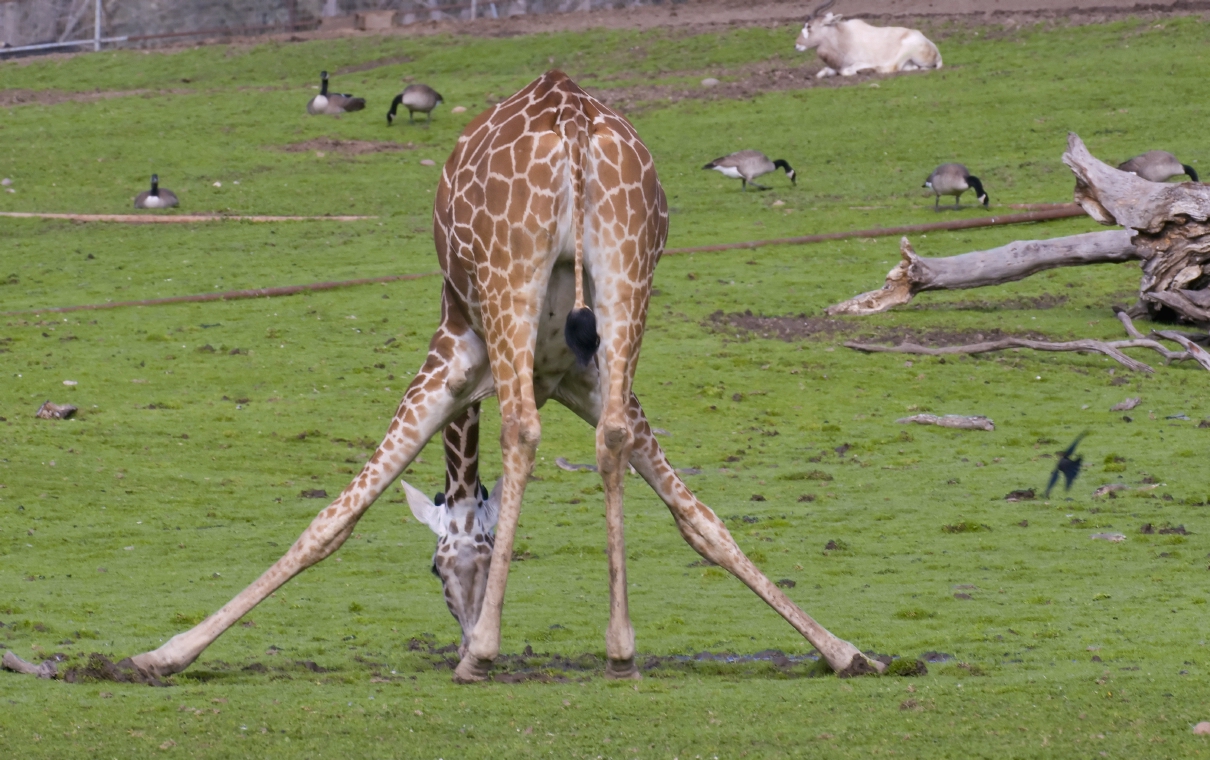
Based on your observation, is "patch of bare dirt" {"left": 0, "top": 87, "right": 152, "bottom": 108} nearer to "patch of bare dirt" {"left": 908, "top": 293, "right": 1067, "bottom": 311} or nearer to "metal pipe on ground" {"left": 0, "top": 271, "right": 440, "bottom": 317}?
"metal pipe on ground" {"left": 0, "top": 271, "right": 440, "bottom": 317}

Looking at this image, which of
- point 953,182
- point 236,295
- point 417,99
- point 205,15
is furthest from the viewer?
point 205,15

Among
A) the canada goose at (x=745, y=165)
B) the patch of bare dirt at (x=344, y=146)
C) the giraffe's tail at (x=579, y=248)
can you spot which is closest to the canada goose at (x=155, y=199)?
the patch of bare dirt at (x=344, y=146)

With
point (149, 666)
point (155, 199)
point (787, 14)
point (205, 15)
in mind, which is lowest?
point (155, 199)

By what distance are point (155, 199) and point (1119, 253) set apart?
14.5 m

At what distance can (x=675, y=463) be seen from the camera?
1304 centimetres

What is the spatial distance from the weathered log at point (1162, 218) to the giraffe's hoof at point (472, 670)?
10669mm

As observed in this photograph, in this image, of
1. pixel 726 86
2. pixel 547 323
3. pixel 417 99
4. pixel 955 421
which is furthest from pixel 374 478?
pixel 726 86

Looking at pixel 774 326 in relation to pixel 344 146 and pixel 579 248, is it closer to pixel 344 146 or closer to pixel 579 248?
pixel 579 248

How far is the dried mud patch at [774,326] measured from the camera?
17.2 meters

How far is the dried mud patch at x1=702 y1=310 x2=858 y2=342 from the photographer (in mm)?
17172

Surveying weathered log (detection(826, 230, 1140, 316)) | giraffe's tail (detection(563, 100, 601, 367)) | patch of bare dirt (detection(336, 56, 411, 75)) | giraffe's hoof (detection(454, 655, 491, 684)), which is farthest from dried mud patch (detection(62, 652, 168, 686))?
patch of bare dirt (detection(336, 56, 411, 75))

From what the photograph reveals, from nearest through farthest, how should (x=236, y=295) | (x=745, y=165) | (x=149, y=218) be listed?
(x=236, y=295) → (x=149, y=218) → (x=745, y=165)

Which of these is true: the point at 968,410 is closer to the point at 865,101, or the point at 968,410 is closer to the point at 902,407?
the point at 902,407

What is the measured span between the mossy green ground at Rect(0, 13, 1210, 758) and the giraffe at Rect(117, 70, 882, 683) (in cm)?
34
